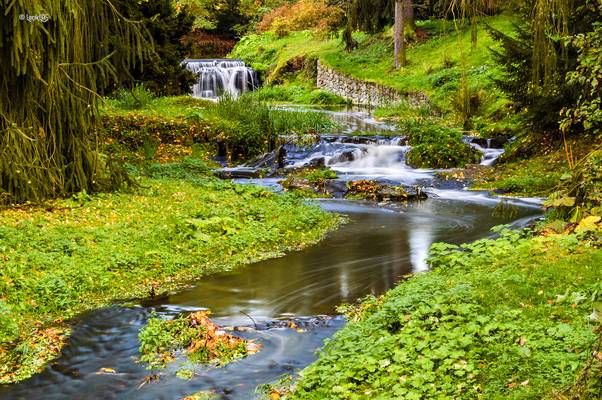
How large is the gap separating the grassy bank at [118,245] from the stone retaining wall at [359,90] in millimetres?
14100

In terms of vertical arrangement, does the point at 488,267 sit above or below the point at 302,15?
below

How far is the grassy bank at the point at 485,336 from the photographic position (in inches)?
168

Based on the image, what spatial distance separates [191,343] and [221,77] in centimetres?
2925

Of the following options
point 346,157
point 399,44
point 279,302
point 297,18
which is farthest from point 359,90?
point 279,302

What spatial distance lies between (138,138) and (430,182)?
700cm

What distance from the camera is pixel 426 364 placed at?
464 centimetres

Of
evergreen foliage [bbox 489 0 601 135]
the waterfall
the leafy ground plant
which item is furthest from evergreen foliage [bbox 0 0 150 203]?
the waterfall

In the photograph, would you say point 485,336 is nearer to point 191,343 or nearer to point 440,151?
point 191,343

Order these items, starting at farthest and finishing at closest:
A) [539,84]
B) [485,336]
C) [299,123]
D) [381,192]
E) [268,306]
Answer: [299,123], [381,192], [539,84], [268,306], [485,336]

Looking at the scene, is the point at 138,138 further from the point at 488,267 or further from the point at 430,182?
the point at 488,267

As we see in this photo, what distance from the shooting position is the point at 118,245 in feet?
27.9

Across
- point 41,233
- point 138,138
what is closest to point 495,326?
point 41,233

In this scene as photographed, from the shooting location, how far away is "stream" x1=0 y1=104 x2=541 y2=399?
5332 mm

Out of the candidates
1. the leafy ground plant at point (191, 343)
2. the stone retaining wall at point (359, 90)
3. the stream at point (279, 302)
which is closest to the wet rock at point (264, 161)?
the stream at point (279, 302)
